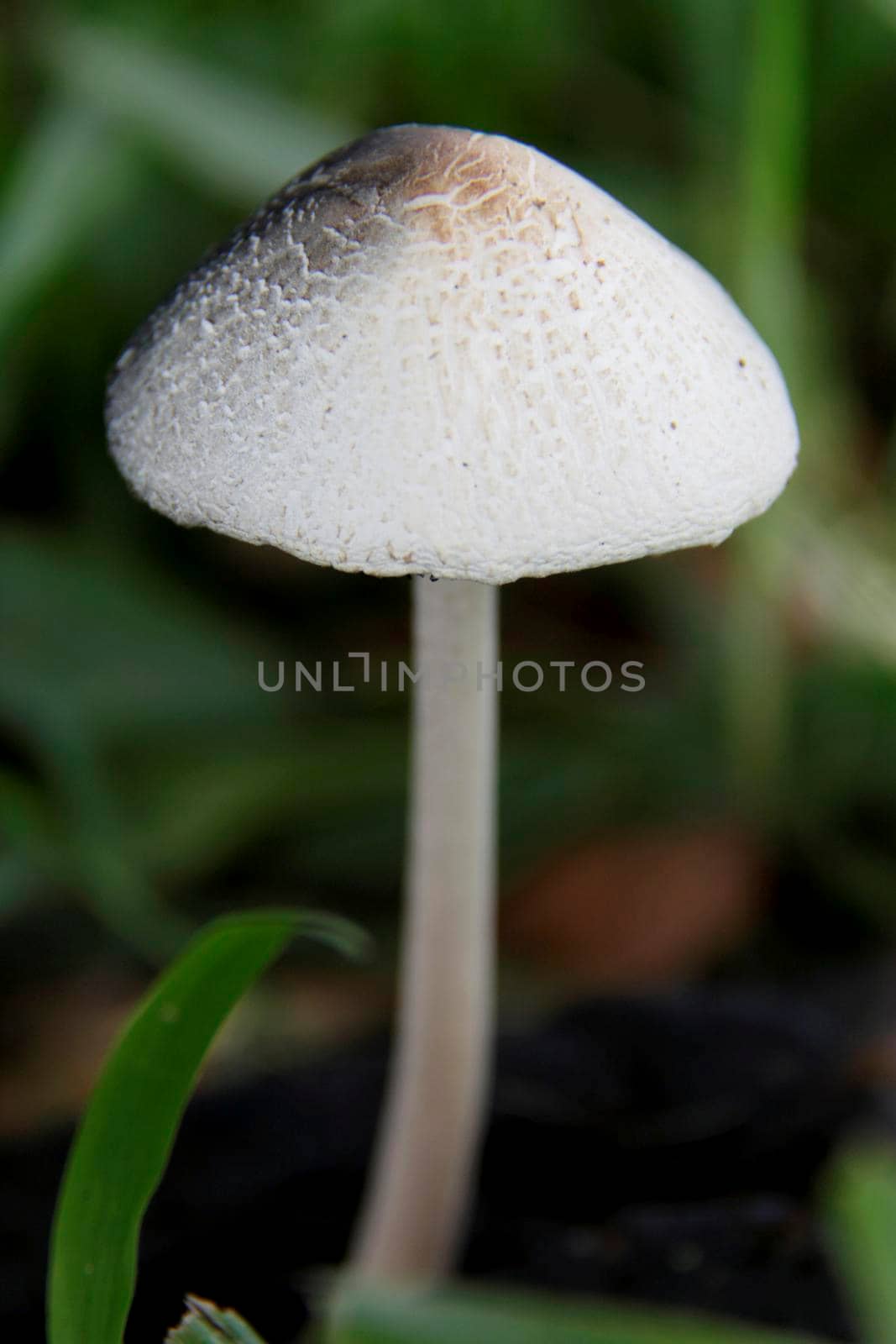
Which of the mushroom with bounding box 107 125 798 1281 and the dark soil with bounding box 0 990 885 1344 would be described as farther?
the dark soil with bounding box 0 990 885 1344

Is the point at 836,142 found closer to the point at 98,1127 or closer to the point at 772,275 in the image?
the point at 772,275

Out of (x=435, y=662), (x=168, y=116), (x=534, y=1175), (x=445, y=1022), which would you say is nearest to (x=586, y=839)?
(x=534, y=1175)

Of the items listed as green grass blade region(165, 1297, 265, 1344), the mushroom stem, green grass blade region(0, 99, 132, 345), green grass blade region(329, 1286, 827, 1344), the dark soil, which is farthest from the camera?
green grass blade region(0, 99, 132, 345)

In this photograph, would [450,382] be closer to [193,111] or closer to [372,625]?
[193,111]

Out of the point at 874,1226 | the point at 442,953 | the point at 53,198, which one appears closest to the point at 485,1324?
the point at 874,1226

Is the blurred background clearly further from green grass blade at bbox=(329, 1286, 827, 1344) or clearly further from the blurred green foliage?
green grass blade at bbox=(329, 1286, 827, 1344)

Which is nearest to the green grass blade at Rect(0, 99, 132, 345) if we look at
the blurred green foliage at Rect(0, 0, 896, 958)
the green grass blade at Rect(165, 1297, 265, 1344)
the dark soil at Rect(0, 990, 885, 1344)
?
the blurred green foliage at Rect(0, 0, 896, 958)

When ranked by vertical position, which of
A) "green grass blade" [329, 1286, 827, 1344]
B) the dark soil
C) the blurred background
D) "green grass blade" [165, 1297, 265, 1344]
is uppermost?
the blurred background
